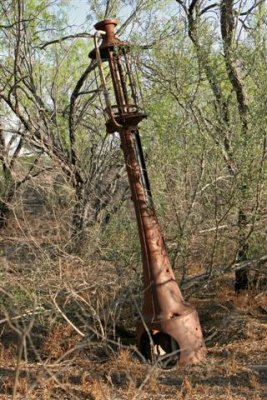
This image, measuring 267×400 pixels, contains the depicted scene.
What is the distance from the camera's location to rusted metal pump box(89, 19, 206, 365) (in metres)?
5.30

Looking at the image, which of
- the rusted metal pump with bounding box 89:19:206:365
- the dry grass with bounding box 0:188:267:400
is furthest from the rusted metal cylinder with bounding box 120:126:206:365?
the dry grass with bounding box 0:188:267:400

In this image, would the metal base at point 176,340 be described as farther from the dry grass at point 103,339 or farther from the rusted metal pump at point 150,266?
the dry grass at point 103,339

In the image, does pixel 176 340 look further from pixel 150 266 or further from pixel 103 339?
pixel 103 339

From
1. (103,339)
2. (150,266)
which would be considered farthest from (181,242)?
(103,339)

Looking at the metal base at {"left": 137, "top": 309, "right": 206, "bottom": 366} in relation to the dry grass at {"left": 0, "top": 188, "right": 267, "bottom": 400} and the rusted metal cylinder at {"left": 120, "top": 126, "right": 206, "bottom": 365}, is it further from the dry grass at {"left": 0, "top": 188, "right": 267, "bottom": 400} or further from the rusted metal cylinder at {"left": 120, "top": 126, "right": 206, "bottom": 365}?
the dry grass at {"left": 0, "top": 188, "right": 267, "bottom": 400}

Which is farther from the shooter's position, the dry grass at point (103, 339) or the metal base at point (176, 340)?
the metal base at point (176, 340)

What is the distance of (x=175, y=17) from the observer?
8.07 meters

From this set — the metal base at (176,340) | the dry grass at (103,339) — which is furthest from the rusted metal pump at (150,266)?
the dry grass at (103,339)

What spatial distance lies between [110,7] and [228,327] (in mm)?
6468

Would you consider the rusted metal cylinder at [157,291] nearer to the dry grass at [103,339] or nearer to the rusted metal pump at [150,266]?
the rusted metal pump at [150,266]

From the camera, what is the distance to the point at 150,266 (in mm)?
5355

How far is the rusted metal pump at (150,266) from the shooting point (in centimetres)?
530

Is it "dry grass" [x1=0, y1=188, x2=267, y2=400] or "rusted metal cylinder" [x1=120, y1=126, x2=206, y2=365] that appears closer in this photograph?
"dry grass" [x1=0, y1=188, x2=267, y2=400]

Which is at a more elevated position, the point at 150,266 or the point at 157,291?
the point at 150,266
